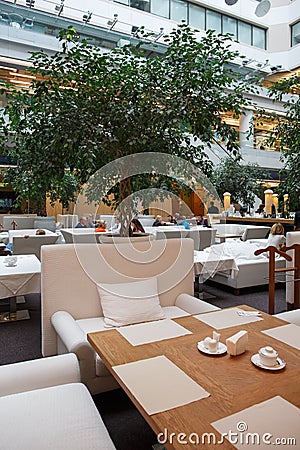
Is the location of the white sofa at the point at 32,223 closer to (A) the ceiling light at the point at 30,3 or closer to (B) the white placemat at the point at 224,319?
(A) the ceiling light at the point at 30,3

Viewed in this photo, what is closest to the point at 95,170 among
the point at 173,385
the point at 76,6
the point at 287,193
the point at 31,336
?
the point at 31,336

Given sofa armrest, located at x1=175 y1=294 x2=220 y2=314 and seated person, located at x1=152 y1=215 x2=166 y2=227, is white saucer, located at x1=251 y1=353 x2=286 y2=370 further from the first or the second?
seated person, located at x1=152 y1=215 x2=166 y2=227

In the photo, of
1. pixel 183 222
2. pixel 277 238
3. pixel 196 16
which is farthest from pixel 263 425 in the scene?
pixel 196 16

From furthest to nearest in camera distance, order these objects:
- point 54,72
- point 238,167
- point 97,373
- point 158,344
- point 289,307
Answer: point 238,167
point 289,307
point 54,72
point 97,373
point 158,344

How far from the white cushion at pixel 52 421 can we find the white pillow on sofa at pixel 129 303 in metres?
0.88

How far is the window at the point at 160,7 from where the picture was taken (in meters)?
13.6

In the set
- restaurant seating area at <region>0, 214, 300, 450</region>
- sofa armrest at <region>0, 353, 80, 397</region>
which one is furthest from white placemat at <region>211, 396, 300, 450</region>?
sofa armrest at <region>0, 353, 80, 397</region>

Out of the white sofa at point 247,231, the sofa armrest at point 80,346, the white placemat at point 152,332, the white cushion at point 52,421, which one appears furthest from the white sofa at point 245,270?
the white cushion at point 52,421

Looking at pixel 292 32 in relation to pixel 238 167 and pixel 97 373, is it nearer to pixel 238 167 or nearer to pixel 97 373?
pixel 238 167

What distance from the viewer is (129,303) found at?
2539mm

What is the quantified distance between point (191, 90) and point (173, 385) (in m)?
2.37

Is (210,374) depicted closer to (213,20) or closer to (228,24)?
(213,20)

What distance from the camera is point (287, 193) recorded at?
507cm

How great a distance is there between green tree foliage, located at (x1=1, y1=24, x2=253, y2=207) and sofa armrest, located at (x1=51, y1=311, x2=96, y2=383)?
124cm
